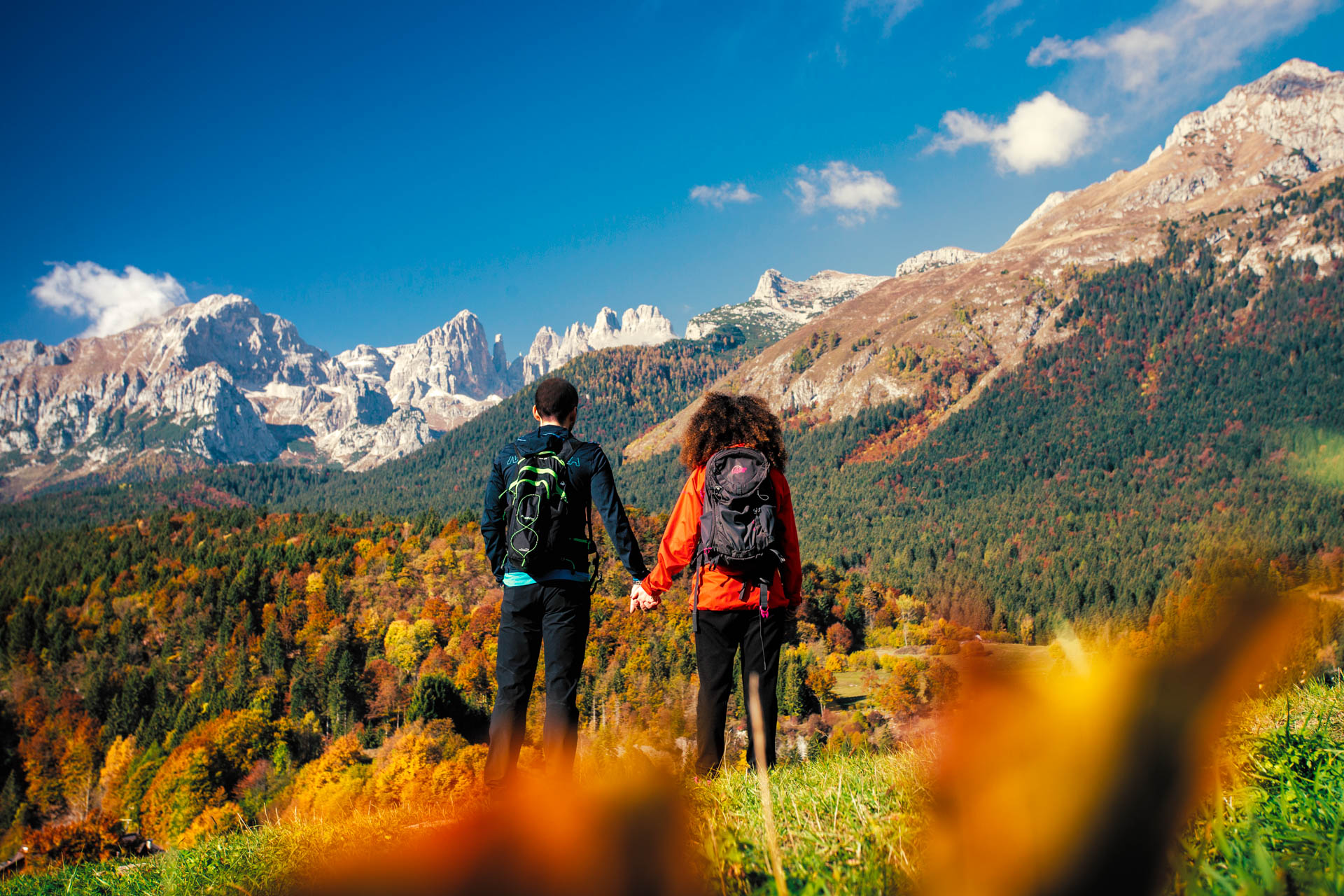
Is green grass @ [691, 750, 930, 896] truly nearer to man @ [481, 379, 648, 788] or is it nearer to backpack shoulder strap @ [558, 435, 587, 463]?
man @ [481, 379, 648, 788]

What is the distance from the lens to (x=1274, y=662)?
990 millimetres

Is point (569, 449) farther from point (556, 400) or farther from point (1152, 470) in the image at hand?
point (1152, 470)

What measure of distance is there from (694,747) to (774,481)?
6.45 ft

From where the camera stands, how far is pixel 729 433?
16.8 feet

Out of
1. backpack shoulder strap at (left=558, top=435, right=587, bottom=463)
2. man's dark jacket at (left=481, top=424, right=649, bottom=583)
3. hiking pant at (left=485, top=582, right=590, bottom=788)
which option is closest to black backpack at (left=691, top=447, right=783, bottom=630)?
man's dark jacket at (left=481, top=424, right=649, bottom=583)

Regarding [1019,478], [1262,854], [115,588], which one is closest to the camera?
[1262,854]

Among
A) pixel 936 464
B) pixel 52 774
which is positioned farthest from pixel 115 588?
pixel 936 464

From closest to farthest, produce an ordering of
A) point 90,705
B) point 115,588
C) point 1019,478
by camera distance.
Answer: point 90,705 < point 115,588 < point 1019,478

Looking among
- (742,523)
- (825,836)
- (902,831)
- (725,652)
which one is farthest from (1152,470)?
(902,831)

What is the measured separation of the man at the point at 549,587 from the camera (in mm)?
4727

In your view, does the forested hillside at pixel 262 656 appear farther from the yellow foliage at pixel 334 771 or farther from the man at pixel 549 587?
the man at pixel 549 587

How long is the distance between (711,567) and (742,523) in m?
0.44

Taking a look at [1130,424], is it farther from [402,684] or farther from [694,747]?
[694,747]

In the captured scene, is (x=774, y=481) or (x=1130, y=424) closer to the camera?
(x=774, y=481)
